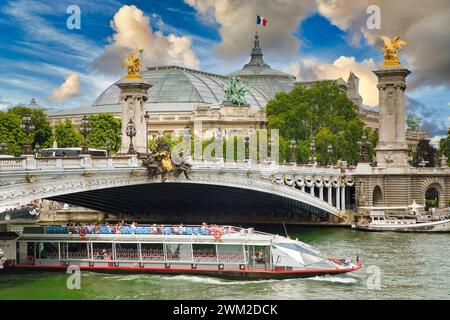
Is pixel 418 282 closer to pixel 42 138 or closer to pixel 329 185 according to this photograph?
pixel 329 185

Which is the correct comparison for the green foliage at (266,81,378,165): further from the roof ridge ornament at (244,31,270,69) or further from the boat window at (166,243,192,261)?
the roof ridge ornament at (244,31,270,69)

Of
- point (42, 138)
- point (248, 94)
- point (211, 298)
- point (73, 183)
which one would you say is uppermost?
point (248, 94)

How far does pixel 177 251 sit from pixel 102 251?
3.27m

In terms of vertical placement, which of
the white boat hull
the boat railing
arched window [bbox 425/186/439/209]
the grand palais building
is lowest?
the white boat hull

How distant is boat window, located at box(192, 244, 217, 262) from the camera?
127 ft

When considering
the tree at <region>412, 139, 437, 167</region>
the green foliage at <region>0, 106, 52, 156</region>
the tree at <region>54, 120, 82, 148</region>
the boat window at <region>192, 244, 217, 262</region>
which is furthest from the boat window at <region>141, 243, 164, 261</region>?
the tree at <region>412, 139, 437, 167</region>

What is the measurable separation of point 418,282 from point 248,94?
95005mm

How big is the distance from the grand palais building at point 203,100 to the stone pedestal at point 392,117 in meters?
32.4

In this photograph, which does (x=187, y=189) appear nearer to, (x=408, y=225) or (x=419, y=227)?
(x=408, y=225)

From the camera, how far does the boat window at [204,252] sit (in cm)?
3869

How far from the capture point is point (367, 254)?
45625 mm

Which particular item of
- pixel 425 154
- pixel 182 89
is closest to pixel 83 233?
pixel 425 154
